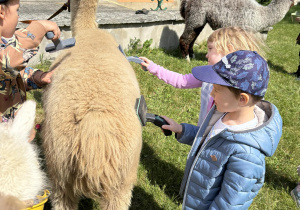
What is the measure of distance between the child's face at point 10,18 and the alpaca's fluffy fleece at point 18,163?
1.00 meters

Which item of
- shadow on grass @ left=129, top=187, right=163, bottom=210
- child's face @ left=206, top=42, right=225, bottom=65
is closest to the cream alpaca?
child's face @ left=206, top=42, right=225, bottom=65

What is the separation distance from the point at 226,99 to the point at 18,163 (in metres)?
1.21

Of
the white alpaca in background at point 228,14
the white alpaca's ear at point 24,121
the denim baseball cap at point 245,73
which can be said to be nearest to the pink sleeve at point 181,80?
the denim baseball cap at point 245,73

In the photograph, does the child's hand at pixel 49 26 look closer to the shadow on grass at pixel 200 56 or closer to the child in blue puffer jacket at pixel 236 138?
the child in blue puffer jacket at pixel 236 138

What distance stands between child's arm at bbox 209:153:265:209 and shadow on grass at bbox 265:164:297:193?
180 cm

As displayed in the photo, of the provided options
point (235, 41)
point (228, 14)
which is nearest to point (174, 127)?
point (235, 41)

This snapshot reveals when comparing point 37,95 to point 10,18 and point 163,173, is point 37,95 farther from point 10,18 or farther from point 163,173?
point 10,18

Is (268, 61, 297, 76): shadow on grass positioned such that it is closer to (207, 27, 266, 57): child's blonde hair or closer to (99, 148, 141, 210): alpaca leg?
(207, 27, 266, 57): child's blonde hair

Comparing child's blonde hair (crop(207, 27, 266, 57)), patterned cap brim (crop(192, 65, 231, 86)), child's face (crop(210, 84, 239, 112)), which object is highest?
child's blonde hair (crop(207, 27, 266, 57))

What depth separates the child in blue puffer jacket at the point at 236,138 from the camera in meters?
1.68

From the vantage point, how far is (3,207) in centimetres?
98

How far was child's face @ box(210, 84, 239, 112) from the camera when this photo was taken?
1.77 m

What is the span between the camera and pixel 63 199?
203 cm

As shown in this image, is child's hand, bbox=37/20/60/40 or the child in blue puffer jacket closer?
the child in blue puffer jacket
